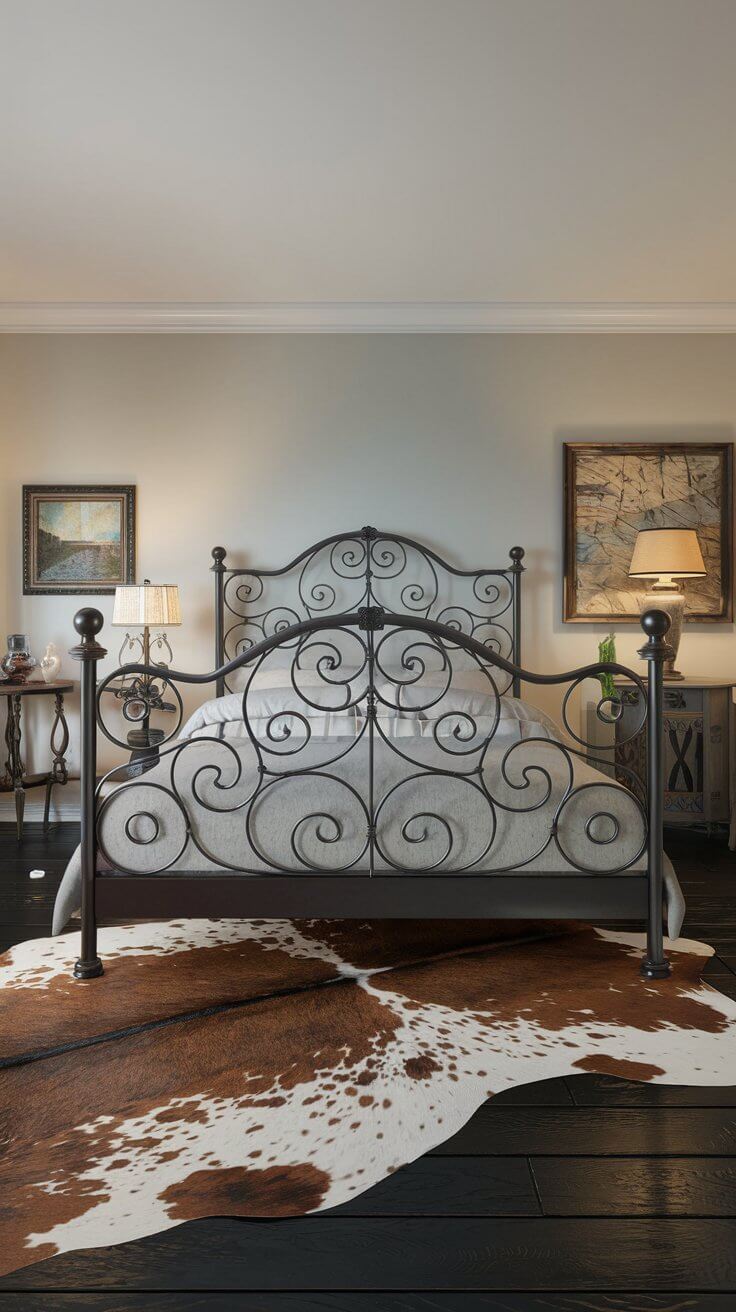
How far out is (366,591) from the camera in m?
4.46

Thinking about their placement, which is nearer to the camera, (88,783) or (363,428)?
(88,783)

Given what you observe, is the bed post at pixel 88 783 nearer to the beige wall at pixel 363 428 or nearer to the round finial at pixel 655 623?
the round finial at pixel 655 623

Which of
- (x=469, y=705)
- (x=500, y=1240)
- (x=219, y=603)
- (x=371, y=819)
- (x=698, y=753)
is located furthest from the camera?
(x=219, y=603)

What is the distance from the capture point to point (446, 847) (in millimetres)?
2252

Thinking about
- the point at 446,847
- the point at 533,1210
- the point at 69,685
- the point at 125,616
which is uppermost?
the point at 125,616

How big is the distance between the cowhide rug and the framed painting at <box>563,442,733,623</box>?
224cm

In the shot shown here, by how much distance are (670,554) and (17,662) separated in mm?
3176

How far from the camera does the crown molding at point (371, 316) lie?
4398 millimetres

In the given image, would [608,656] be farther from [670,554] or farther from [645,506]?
[645,506]

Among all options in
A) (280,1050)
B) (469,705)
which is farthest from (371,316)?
(280,1050)

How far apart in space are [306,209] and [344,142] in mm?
494

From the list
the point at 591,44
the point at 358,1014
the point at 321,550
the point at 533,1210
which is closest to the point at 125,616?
the point at 321,550

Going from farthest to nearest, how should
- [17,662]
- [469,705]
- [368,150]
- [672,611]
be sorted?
[17,662] → [672,611] → [469,705] → [368,150]

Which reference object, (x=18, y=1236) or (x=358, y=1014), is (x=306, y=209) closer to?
(x=358, y=1014)
